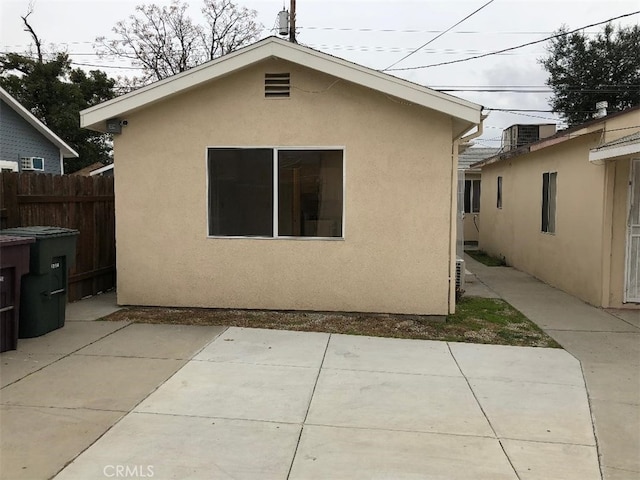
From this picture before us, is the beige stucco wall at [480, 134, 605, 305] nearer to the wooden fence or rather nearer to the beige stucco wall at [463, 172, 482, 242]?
the beige stucco wall at [463, 172, 482, 242]

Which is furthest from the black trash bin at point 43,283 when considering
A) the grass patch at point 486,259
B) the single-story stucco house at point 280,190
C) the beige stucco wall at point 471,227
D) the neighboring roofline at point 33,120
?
the beige stucco wall at point 471,227

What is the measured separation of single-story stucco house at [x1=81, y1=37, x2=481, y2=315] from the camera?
7.42m

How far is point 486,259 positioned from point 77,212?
38.5ft

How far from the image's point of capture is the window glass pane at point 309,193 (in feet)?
25.0

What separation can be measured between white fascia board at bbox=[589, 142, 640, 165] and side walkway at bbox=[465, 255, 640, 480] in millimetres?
2448

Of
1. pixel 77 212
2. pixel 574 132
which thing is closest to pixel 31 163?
pixel 77 212

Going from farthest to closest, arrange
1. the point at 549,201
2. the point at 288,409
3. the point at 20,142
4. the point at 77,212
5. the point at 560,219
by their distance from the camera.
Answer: the point at 20,142, the point at 549,201, the point at 560,219, the point at 77,212, the point at 288,409

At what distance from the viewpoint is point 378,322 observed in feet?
24.0

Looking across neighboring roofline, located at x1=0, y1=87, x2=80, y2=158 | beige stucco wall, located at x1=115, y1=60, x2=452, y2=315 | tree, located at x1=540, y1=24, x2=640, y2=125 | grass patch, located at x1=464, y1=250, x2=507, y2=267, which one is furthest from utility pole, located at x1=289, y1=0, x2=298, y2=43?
tree, located at x1=540, y1=24, x2=640, y2=125

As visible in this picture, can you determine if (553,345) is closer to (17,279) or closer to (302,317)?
(302,317)

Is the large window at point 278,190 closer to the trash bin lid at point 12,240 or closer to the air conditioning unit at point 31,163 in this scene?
the trash bin lid at point 12,240

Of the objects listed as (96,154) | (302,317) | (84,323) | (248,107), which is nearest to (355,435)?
(302,317)

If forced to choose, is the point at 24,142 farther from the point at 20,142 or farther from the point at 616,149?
the point at 616,149

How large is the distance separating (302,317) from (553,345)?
11.0 ft
